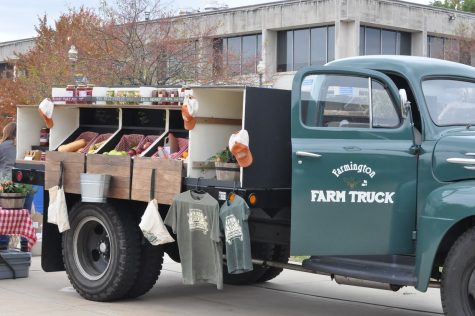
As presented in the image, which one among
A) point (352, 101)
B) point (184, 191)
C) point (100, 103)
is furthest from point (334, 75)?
point (100, 103)

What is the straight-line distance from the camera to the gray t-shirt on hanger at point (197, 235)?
7.41 meters

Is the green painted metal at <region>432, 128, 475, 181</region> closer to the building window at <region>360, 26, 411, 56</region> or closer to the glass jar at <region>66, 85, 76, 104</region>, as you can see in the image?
the glass jar at <region>66, 85, 76, 104</region>

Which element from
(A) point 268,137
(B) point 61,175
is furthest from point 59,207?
(A) point 268,137

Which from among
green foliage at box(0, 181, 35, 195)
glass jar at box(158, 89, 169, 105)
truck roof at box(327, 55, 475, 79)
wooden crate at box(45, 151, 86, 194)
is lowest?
green foliage at box(0, 181, 35, 195)

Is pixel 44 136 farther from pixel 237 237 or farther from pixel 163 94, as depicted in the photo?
pixel 237 237

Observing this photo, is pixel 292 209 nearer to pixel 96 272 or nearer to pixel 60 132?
pixel 96 272

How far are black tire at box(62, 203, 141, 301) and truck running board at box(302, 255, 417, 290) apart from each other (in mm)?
2080

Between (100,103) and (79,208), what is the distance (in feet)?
3.70

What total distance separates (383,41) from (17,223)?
3171 centimetres

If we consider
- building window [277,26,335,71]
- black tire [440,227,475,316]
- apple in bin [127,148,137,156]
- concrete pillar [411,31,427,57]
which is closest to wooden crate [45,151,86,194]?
apple in bin [127,148,137,156]

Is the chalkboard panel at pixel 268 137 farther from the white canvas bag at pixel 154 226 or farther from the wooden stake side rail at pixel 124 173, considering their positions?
the white canvas bag at pixel 154 226

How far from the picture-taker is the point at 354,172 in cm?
670

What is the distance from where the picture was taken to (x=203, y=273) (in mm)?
7680

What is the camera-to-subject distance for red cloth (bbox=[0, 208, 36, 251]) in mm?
9672
